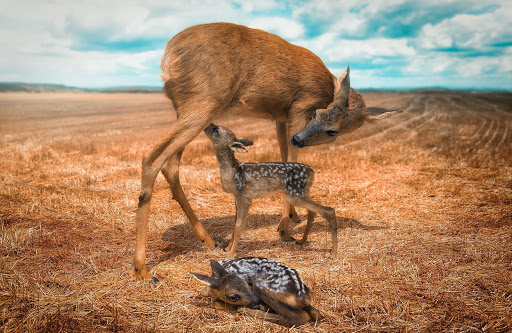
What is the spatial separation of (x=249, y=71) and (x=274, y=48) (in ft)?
1.95

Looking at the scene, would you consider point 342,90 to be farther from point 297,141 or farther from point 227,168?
point 227,168

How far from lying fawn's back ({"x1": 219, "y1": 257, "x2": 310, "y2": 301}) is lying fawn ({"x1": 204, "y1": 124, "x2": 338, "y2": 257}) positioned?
103 centimetres

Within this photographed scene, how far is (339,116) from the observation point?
16.9 feet

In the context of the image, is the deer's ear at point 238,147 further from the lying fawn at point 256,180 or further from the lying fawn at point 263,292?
the lying fawn at point 263,292

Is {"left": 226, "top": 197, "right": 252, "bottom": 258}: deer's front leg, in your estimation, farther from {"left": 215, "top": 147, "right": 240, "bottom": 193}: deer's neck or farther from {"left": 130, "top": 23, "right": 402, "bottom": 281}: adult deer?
{"left": 130, "top": 23, "right": 402, "bottom": 281}: adult deer

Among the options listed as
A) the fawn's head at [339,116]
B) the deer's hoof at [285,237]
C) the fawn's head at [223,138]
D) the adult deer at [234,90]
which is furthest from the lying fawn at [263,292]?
the fawn's head at [339,116]

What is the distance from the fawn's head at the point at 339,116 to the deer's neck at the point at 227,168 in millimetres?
890

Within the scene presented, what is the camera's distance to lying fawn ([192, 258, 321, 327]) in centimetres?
314

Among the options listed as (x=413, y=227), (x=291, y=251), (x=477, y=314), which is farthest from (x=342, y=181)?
(x=477, y=314)

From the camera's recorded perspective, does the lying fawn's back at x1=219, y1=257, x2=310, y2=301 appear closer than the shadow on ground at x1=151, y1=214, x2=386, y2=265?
Yes

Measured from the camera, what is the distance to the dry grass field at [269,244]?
10.7 feet

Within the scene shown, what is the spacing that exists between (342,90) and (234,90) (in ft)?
5.32

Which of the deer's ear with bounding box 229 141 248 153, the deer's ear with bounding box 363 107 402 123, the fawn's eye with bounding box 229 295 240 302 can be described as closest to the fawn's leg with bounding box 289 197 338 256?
the deer's ear with bounding box 229 141 248 153

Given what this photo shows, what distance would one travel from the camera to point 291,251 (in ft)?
16.0
